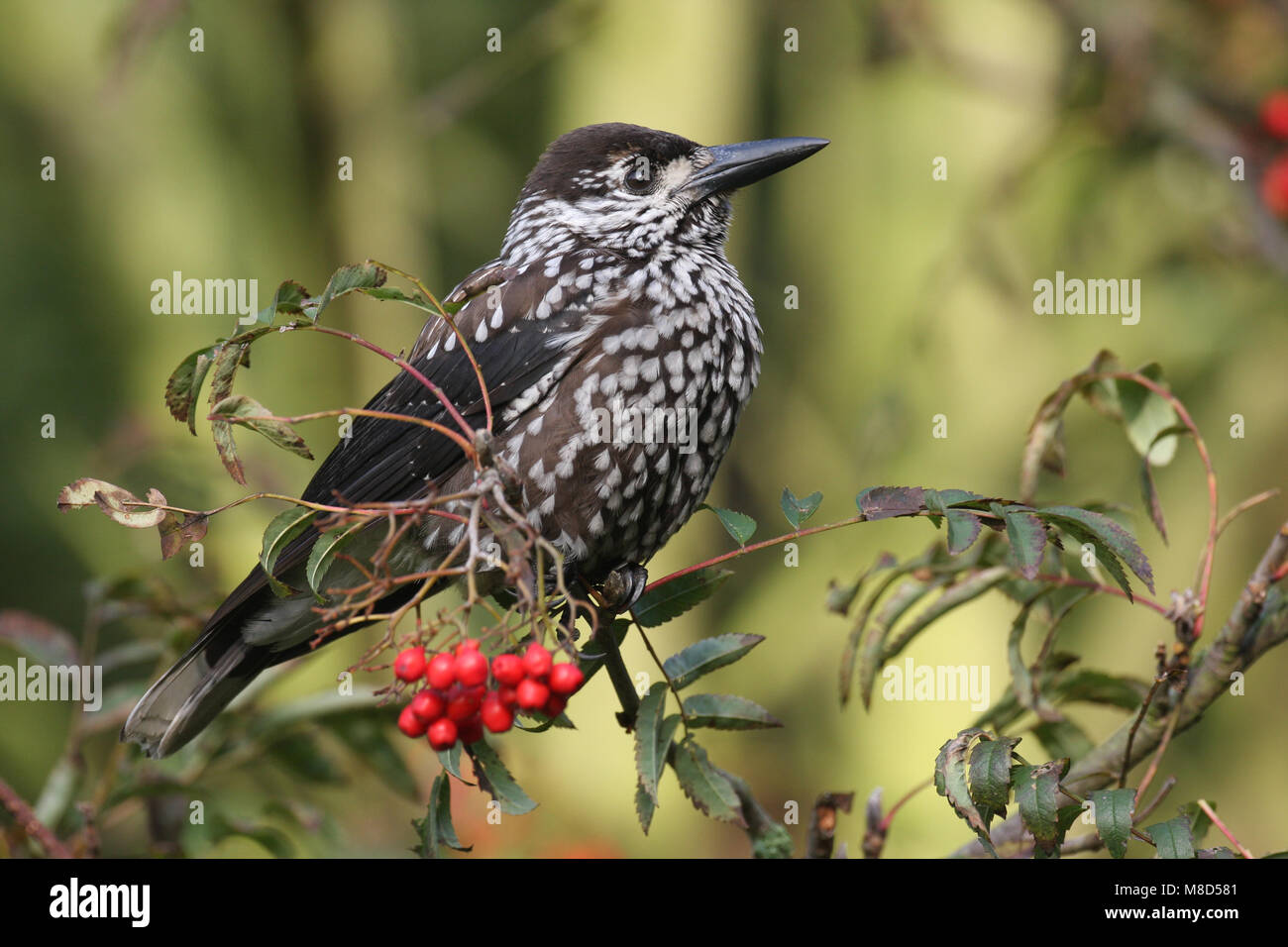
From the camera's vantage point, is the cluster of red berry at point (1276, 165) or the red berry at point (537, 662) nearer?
the red berry at point (537, 662)

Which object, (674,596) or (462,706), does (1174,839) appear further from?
(462,706)

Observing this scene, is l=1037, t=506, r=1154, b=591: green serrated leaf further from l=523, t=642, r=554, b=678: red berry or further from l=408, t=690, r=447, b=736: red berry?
l=408, t=690, r=447, b=736: red berry

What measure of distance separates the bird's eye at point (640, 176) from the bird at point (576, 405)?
3 cm

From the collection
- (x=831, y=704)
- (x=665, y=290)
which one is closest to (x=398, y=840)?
(x=831, y=704)

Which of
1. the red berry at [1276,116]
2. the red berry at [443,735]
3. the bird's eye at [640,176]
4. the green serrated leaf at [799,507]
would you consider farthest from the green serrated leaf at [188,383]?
the red berry at [1276,116]

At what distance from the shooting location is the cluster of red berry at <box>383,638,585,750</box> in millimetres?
1959

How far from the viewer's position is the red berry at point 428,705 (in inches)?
79.8

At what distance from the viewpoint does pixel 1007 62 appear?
5465 mm

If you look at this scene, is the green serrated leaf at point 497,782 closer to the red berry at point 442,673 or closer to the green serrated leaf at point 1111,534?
the red berry at point 442,673

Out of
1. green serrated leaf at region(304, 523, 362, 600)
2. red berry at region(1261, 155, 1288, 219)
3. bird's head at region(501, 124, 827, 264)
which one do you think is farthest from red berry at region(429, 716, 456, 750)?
red berry at region(1261, 155, 1288, 219)

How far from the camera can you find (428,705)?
2029 millimetres

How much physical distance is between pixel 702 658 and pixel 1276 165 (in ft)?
11.2

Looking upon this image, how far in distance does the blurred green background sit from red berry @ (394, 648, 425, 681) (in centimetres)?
274

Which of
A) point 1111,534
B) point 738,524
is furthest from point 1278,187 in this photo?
point 738,524
